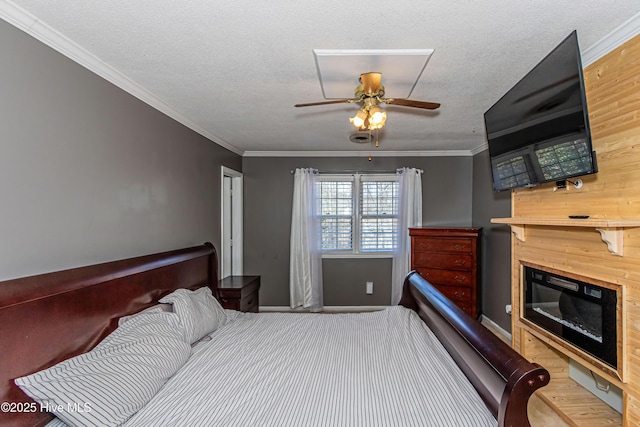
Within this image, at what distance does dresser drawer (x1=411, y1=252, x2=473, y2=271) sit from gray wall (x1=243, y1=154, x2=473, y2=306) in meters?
0.66

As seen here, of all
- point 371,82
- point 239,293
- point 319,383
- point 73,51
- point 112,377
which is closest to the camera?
point 112,377

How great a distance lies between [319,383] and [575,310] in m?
1.71

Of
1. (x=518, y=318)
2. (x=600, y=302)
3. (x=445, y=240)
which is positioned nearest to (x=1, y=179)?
(x=600, y=302)

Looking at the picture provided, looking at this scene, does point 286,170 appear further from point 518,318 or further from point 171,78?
point 518,318

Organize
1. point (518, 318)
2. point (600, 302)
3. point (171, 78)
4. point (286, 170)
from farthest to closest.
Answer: point (286, 170)
point (518, 318)
point (171, 78)
point (600, 302)

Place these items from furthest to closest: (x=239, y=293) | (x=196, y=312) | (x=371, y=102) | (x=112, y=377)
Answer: (x=239, y=293)
(x=196, y=312)
(x=371, y=102)
(x=112, y=377)

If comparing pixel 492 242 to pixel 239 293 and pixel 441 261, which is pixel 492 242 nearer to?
pixel 441 261

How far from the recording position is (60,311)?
156cm

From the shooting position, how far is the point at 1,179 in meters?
1.41

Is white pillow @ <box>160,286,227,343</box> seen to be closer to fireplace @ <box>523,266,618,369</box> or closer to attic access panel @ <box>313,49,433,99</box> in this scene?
attic access panel @ <box>313,49,433,99</box>

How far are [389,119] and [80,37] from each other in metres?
2.47

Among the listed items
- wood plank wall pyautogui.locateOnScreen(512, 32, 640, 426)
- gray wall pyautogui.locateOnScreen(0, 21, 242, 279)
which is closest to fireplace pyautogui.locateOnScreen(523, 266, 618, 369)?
wood plank wall pyautogui.locateOnScreen(512, 32, 640, 426)

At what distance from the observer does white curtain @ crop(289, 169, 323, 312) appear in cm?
483

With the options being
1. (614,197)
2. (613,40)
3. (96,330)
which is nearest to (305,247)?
(96,330)
